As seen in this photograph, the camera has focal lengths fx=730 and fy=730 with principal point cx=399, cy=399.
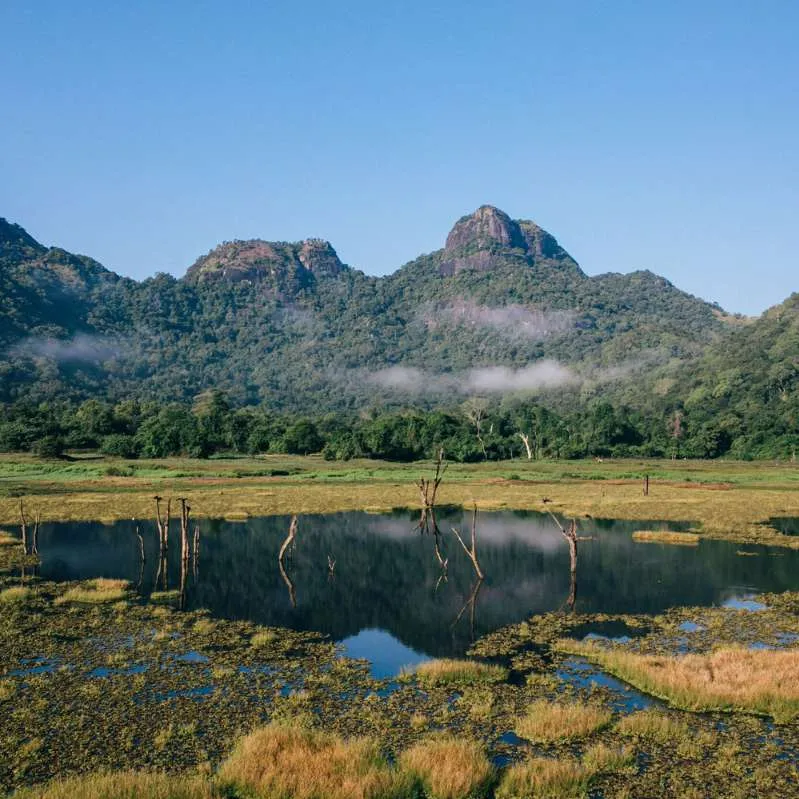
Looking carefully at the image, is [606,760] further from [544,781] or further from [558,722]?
[558,722]

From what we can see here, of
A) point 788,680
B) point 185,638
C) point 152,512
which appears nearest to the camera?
point 788,680

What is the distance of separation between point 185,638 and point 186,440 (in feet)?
351

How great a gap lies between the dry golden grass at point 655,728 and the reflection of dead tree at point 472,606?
32.5ft

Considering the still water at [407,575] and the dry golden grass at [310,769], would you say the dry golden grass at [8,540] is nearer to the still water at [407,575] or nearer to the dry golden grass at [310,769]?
the still water at [407,575]

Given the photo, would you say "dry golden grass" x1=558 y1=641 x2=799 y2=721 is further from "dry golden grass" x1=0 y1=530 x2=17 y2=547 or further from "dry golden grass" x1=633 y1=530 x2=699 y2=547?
"dry golden grass" x1=0 y1=530 x2=17 y2=547

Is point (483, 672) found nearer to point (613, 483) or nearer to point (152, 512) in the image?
point (152, 512)

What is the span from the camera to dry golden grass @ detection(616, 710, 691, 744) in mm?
16781

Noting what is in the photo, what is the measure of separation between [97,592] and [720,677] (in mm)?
25528

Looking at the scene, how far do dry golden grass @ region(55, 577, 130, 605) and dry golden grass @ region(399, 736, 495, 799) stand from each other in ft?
67.8

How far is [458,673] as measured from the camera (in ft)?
70.4

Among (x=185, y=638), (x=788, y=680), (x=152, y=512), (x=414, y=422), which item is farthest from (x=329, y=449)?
(x=788, y=680)

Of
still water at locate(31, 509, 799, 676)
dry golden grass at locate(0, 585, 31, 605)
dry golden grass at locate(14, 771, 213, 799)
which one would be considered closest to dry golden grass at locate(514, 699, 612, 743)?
still water at locate(31, 509, 799, 676)

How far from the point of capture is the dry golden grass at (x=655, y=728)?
16.8 metres

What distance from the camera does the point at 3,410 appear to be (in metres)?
147
